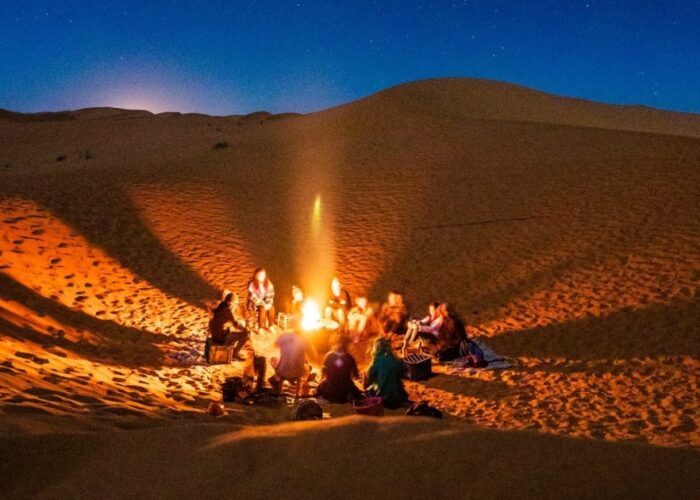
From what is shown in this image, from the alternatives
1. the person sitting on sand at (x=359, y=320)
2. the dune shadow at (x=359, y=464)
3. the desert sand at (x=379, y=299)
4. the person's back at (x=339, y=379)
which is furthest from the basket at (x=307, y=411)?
the person sitting on sand at (x=359, y=320)

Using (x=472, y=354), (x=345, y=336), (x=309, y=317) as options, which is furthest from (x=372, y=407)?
(x=309, y=317)

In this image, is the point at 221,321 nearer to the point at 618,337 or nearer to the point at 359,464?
the point at 359,464

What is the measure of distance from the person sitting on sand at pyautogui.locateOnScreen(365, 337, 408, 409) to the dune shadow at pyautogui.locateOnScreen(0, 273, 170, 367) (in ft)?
12.2

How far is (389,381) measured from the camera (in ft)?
25.2

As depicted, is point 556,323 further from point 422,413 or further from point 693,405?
point 422,413

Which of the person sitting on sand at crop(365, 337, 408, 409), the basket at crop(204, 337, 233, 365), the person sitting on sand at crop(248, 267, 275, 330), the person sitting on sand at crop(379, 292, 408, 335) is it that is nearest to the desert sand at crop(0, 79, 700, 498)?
the basket at crop(204, 337, 233, 365)

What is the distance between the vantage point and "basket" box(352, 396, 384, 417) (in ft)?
22.5

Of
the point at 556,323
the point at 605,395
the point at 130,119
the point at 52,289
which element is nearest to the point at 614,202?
the point at 556,323

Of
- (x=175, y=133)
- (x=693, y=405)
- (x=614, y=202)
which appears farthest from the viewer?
(x=175, y=133)

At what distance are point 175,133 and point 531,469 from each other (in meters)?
45.2

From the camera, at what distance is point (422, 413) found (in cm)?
622

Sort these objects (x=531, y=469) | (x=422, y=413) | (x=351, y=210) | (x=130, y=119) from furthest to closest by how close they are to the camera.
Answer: (x=130, y=119) → (x=351, y=210) → (x=422, y=413) → (x=531, y=469)

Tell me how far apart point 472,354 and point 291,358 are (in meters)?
3.09

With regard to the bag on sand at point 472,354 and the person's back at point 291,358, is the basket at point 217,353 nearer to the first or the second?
the person's back at point 291,358
